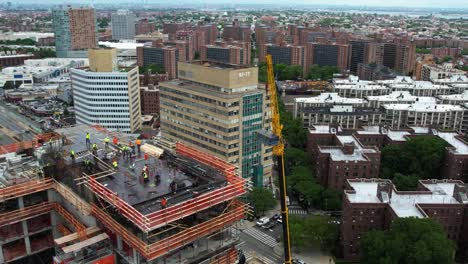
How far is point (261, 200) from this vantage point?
89.4 m

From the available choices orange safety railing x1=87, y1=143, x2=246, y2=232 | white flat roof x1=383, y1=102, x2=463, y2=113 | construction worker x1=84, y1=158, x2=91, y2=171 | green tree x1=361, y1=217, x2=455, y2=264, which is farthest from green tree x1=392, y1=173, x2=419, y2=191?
construction worker x1=84, y1=158, x2=91, y2=171

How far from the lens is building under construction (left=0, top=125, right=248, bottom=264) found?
38.7m

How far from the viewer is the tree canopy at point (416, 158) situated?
99875mm

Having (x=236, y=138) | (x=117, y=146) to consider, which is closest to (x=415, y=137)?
(x=236, y=138)

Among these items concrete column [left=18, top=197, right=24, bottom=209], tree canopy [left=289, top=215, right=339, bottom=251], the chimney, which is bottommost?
tree canopy [left=289, top=215, right=339, bottom=251]

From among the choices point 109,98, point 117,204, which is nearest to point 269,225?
point 117,204

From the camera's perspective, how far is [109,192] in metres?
39.8

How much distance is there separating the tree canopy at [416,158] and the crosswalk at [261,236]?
36.2 m

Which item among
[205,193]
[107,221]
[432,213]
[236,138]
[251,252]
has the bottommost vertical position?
[251,252]

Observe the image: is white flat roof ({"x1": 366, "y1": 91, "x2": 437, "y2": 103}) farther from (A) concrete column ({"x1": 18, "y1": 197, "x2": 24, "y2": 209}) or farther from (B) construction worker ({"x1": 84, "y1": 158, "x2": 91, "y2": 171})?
(A) concrete column ({"x1": 18, "y1": 197, "x2": 24, "y2": 209})

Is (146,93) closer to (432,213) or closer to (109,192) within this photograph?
(432,213)

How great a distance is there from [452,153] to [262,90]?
45.5 meters

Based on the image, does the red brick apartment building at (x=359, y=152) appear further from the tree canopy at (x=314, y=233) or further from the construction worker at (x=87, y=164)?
the construction worker at (x=87, y=164)

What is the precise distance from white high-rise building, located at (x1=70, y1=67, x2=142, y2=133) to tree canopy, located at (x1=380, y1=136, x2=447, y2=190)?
77.0m
